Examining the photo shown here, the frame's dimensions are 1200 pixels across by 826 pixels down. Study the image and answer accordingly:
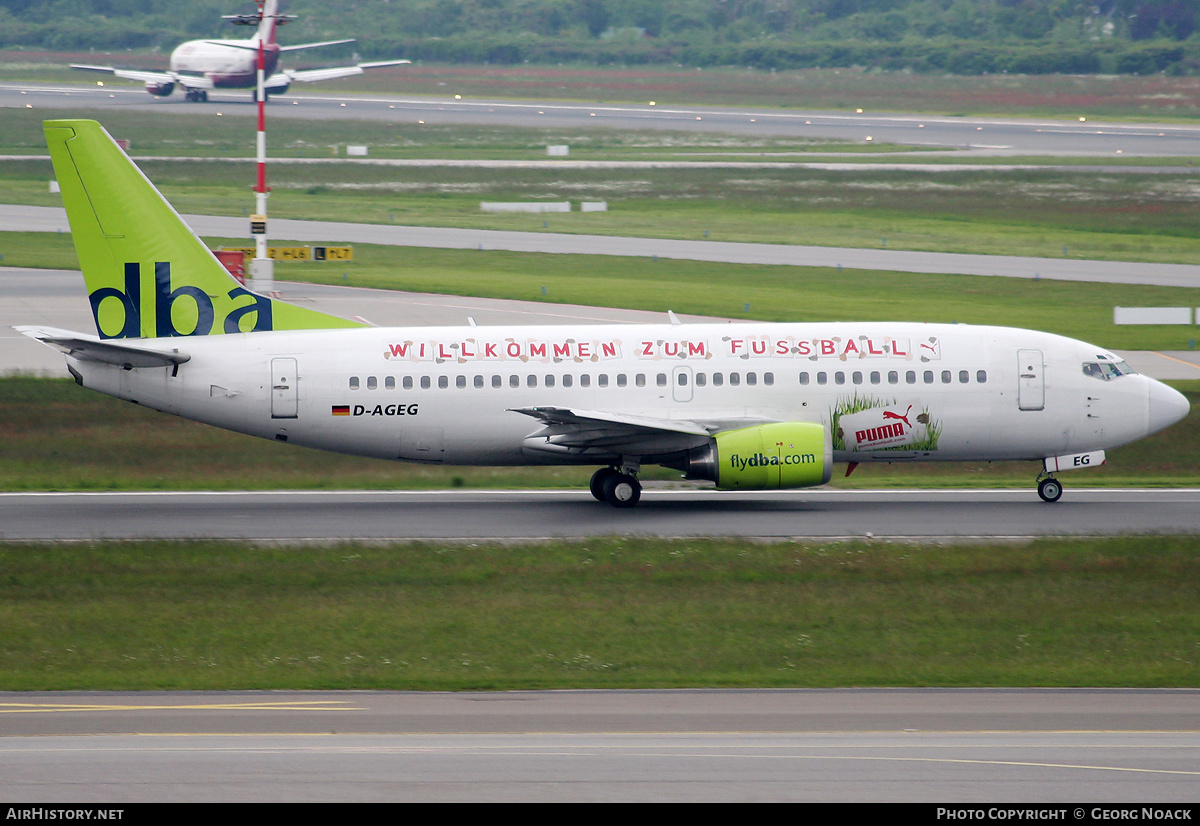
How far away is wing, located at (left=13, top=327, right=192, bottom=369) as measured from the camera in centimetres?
3067

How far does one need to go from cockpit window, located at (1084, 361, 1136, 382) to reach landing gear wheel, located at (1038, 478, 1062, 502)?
8.78 feet

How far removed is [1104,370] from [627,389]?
11318mm

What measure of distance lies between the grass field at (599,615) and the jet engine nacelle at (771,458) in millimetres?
2969

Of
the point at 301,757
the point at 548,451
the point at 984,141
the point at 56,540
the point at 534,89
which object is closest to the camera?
the point at 301,757

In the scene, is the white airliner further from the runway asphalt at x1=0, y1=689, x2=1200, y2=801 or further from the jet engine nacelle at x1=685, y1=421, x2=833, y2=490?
the runway asphalt at x1=0, y1=689, x2=1200, y2=801

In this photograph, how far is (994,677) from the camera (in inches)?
803

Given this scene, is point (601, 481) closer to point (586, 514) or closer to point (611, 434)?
point (586, 514)

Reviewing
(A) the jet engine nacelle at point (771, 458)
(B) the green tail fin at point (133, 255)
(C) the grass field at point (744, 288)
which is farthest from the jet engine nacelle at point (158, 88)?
(A) the jet engine nacelle at point (771, 458)

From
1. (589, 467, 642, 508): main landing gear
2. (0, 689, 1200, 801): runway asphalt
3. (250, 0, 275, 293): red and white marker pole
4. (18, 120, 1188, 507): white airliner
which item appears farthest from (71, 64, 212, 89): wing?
(0, 689, 1200, 801): runway asphalt

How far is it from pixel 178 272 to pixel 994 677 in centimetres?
2081

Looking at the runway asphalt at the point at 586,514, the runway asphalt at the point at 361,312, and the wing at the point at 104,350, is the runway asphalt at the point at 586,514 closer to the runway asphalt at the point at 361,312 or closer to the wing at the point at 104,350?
the wing at the point at 104,350

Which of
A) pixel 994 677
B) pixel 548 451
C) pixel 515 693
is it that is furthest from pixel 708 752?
pixel 548 451

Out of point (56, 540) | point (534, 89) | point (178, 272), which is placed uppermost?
point (534, 89)
